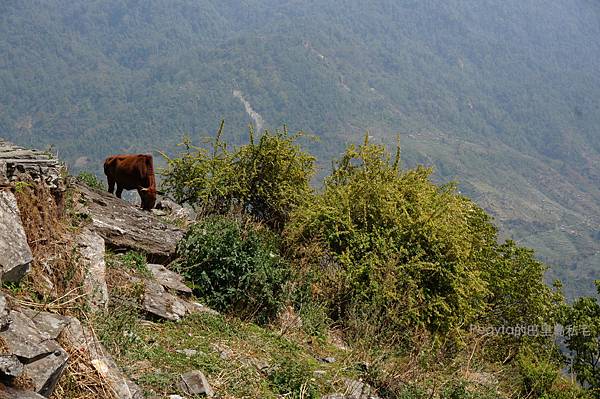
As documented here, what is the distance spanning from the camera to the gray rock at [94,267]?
575 cm

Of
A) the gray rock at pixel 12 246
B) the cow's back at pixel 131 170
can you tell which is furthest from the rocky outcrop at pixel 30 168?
the cow's back at pixel 131 170

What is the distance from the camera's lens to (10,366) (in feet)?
11.5

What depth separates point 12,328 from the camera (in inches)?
154

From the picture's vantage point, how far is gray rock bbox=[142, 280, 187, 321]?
6738 millimetres

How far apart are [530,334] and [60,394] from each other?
1627 cm

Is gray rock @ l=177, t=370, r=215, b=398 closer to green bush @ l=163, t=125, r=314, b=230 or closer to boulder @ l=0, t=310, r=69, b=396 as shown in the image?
boulder @ l=0, t=310, r=69, b=396

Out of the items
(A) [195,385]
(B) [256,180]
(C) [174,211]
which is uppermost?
(B) [256,180]

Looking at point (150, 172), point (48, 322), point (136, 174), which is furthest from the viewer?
point (136, 174)

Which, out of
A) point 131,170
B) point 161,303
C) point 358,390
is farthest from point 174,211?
point 358,390

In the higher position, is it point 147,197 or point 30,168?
point 30,168

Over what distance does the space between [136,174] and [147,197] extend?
2.49 ft

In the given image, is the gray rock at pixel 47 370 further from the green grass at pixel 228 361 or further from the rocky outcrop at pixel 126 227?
the rocky outcrop at pixel 126 227

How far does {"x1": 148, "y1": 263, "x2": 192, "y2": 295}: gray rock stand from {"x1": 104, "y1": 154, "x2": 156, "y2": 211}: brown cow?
337 cm

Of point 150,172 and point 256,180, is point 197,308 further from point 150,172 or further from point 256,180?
point 256,180
